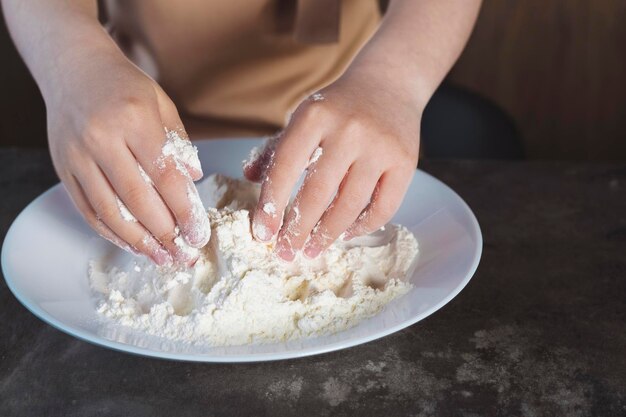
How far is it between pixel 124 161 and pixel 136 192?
3 centimetres

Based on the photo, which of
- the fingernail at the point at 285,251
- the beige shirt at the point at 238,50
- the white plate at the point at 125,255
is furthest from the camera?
the beige shirt at the point at 238,50

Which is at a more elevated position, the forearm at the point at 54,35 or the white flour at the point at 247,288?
the forearm at the point at 54,35

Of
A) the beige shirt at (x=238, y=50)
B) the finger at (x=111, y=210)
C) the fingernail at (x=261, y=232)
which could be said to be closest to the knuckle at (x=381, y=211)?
the fingernail at (x=261, y=232)

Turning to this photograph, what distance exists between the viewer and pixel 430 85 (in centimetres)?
81

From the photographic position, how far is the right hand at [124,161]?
0.67m

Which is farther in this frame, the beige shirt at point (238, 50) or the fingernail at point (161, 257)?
the beige shirt at point (238, 50)

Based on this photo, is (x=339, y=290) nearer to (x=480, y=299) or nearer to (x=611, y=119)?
(x=480, y=299)

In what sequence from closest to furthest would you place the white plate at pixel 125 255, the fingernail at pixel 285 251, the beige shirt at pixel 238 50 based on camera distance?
the white plate at pixel 125 255
the fingernail at pixel 285 251
the beige shirt at pixel 238 50

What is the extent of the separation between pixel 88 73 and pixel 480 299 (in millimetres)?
459

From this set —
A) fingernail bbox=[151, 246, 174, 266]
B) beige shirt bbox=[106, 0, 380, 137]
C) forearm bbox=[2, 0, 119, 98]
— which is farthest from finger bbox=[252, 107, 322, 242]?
beige shirt bbox=[106, 0, 380, 137]

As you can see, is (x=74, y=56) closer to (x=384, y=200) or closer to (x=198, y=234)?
(x=198, y=234)

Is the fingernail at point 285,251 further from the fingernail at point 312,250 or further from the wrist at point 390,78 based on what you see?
the wrist at point 390,78

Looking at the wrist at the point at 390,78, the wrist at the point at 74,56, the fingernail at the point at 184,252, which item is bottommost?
the fingernail at the point at 184,252

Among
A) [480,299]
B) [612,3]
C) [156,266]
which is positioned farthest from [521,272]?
[612,3]
